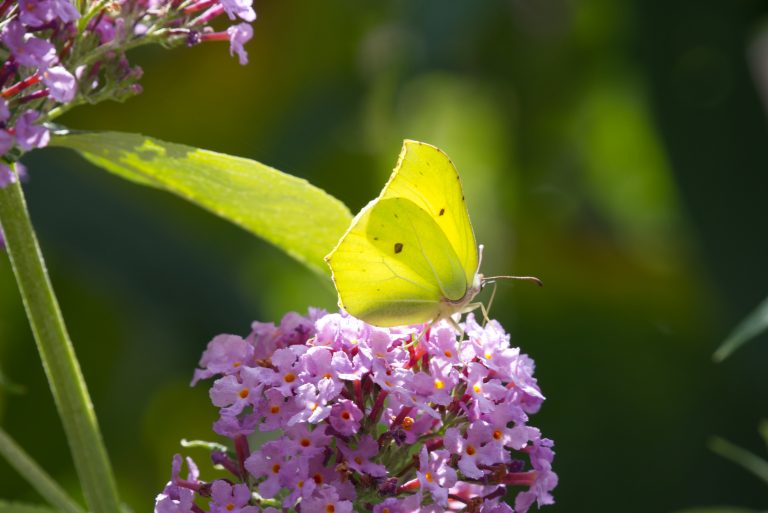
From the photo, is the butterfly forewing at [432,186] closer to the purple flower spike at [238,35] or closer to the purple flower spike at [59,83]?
the purple flower spike at [238,35]

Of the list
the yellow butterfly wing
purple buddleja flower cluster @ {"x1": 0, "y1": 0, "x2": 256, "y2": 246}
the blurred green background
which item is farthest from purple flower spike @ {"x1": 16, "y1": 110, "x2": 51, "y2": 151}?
the blurred green background

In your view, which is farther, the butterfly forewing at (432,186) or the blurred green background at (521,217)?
the blurred green background at (521,217)

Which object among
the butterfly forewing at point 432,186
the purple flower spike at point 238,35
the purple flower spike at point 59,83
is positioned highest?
the purple flower spike at point 238,35

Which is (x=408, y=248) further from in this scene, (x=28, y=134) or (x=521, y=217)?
(x=521, y=217)

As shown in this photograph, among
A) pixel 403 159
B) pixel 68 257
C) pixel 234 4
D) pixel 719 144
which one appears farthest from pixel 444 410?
pixel 719 144

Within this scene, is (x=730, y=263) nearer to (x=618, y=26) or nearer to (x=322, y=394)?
(x=618, y=26)

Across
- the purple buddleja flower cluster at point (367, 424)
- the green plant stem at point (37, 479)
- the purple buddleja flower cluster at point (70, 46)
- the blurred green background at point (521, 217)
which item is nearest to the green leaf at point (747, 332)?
the purple buddleja flower cluster at point (367, 424)

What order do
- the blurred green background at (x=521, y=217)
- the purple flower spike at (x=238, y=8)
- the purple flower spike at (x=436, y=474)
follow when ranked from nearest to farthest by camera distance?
the purple flower spike at (x=436, y=474), the purple flower spike at (x=238, y=8), the blurred green background at (x=521, y=217)

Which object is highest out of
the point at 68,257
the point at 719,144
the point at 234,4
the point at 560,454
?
the point at 234,4

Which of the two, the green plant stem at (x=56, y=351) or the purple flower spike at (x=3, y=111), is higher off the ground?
the purple flower spike at (x=3, y=111)
